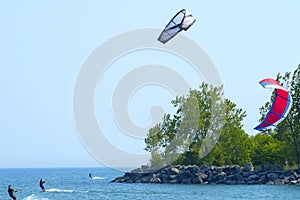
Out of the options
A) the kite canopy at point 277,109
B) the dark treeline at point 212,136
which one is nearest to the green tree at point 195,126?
the dark treeline at point 212,136

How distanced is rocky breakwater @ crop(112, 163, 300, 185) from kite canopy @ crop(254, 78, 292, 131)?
20.0m

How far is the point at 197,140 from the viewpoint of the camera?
6938cm

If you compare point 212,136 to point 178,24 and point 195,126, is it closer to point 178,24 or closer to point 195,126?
point 195,126

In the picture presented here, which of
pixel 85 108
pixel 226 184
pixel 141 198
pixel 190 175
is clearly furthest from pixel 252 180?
pixel 85 108

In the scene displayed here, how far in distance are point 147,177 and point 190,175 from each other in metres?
7.66

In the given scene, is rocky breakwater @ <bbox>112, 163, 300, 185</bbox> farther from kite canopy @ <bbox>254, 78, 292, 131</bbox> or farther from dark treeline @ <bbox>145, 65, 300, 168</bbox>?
kite canopy @ <bbox>254, 78, 292, 131</bbox>

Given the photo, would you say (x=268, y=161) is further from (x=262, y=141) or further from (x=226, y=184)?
(x=226, y=184)

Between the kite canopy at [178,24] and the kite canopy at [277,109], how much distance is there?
666cm

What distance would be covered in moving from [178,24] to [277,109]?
32.4 feet

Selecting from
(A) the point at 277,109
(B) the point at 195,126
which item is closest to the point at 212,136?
(B) the point at 195,126

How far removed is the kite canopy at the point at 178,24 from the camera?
33.3 metres

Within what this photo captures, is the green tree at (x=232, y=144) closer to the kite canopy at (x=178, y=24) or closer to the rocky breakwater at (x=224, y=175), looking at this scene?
the rocky breakwater at (x=224, y=175)

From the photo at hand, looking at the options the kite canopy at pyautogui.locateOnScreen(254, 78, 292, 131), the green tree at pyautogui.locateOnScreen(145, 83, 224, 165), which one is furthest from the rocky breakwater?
the kite canopy at pyautogui.locateOnScreen(254, 78, 292, 131)

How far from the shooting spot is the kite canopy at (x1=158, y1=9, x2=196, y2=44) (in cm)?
3335
